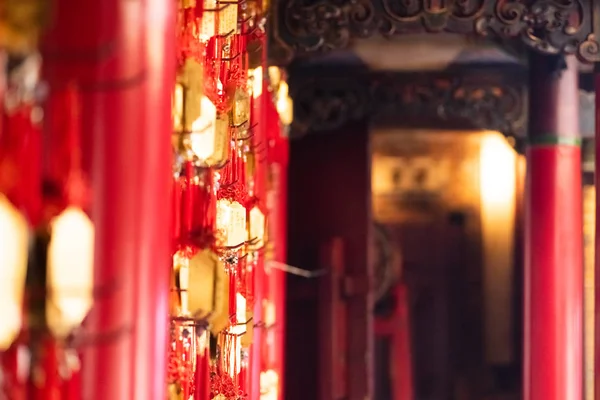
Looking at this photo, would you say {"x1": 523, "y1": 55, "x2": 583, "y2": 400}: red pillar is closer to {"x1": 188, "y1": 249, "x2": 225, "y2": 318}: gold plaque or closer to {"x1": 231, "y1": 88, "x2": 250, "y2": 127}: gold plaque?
{"x1": 231, "y1": 88, "x2": 250, "y2": 127}: gold plaque

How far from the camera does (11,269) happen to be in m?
1.12

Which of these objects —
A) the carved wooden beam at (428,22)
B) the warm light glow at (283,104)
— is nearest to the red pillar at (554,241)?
the carved wooden beam at (428,22)

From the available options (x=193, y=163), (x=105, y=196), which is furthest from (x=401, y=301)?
(x=105, y=196)

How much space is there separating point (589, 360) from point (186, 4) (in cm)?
496

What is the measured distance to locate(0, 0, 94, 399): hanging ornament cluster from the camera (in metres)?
1.13

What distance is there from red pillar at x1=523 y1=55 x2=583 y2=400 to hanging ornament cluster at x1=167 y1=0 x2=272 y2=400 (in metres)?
1.92

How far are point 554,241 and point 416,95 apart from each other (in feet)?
3.46

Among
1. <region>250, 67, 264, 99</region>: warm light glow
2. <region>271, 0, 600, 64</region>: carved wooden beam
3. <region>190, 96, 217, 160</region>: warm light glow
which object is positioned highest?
<region>271, 0, 600, 64</region>: carved wooden beam

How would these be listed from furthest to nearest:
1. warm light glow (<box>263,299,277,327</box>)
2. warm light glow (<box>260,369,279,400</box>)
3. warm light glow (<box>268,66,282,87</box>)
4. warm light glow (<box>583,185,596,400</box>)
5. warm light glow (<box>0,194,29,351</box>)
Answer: warm light glow (<box>583,185,596,400</box>)
warm light glow (<box>268,66,282,87</box>)
warm light glow (<box>263,299,277,327</box>)
warm light glow (<box>260,369,279,400</box>)
warm light glow (<box>0,194,29,351</box>)

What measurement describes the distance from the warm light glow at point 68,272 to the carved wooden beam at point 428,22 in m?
2.17

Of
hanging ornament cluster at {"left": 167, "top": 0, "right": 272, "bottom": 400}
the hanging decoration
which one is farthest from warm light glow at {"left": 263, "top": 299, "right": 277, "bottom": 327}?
hanging ornament cluster at {"left": 167, "top": 0, "right": 272, "bottom": 400}

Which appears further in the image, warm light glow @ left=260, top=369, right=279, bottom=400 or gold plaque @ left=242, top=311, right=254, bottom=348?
warm light glow @ left=260, top=369, right=279, bottom=400

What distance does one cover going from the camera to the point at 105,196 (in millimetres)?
1243

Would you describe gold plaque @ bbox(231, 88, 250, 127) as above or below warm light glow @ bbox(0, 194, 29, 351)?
above
